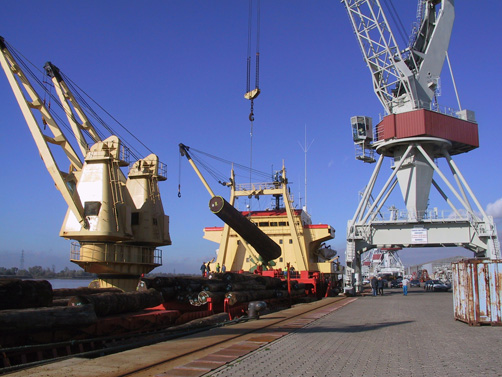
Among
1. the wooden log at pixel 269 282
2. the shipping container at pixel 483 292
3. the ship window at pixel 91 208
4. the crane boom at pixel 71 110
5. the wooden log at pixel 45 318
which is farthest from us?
the crane boom at pixel 71 110

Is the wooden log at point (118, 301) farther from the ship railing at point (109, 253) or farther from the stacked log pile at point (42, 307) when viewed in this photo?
the ship railing at point (109, 253)

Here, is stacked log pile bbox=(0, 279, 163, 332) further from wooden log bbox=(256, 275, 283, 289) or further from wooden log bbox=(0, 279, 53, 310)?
wooden log bbox=(256, 275, 283, 289)

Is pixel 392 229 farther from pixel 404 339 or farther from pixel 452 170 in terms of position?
pixel 404 339

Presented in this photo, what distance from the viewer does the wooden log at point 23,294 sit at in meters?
9.92

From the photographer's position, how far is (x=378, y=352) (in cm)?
933

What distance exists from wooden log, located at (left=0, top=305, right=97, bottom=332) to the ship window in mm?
14424

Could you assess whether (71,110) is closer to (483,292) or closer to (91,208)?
(91,208)

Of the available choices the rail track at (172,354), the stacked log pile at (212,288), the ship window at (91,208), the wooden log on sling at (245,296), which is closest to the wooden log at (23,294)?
the rail track at (172,354)

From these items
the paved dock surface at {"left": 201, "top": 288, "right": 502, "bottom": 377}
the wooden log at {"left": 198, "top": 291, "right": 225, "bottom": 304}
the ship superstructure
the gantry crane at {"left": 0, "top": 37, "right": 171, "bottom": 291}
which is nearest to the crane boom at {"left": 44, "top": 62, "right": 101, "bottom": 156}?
the gantry crane at {"left": 0, "top": 37, "right": 171, "bottom": 291}

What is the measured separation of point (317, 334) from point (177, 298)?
18.4 feet

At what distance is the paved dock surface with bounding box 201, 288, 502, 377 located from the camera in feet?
25.1

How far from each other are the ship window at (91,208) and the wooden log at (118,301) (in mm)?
11292

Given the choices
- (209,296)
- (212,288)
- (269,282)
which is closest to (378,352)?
(209,296)

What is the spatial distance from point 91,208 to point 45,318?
51.4 ft
